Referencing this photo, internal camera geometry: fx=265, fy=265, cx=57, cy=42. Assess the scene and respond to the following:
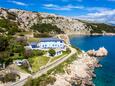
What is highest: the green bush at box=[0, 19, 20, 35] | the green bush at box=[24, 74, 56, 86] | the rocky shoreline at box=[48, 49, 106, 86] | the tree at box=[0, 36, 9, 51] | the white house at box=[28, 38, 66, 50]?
the green bush at box=[0, 19, 20, 35]

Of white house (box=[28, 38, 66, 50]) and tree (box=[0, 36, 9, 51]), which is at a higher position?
tree (box=[0, 36, 9, 51])

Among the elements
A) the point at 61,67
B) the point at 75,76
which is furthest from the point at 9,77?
the point at 75,76

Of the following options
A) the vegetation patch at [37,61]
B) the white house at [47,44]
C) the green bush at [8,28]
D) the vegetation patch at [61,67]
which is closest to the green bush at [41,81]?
the vegetation patch at [61,67]

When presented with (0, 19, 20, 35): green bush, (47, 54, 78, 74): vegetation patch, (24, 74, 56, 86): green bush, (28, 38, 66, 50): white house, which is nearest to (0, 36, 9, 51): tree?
(28, 38, 66, 50): white house

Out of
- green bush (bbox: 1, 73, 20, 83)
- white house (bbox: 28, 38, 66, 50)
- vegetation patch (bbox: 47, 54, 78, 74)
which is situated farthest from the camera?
white house (bbox: 28, 38, 66, 50)

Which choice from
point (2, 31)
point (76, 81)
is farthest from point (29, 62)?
point (2, 31)

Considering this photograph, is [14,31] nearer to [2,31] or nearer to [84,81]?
[2,31]

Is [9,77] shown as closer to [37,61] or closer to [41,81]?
[41,81]

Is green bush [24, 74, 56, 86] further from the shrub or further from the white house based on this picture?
the white house

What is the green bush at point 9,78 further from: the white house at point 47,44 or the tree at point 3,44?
the white house at point 47,44

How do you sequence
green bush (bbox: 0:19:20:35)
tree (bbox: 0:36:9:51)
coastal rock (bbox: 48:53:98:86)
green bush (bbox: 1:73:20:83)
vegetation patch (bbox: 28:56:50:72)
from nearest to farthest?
1. green bush (bbox: 1:73:20:83)
2. coastal rock (bbox: 48:53:98:86)
3. vegetation patch (bbox: 28:56:50:72)
4. tree (bbox: 0:36:9:51)
5. green bush (bbox: 0:19:20:35)

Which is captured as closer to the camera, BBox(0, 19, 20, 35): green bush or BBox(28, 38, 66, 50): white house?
BBox(28, 38, 66, 50): white house
